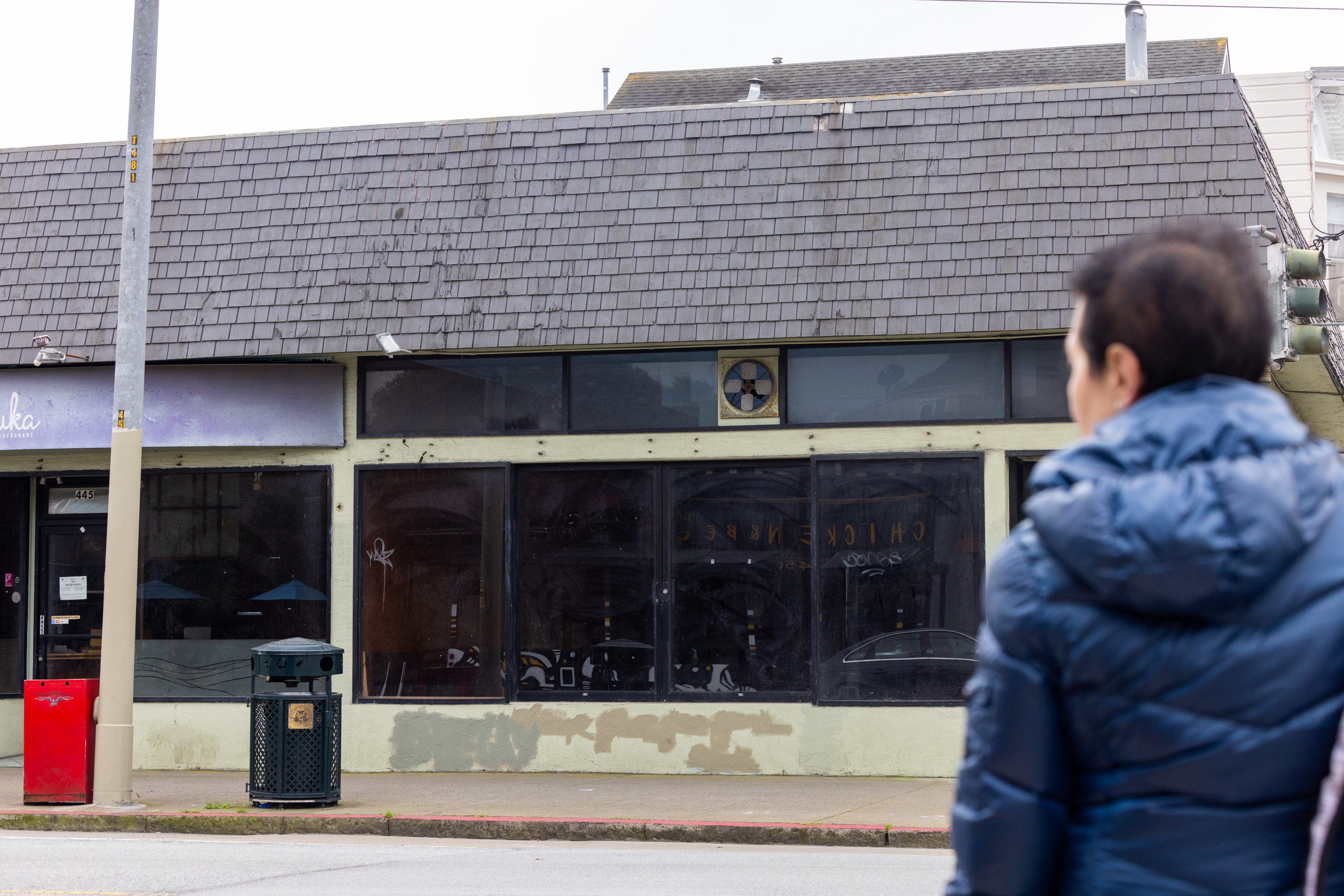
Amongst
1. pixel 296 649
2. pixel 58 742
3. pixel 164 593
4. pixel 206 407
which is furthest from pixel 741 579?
pixel 58 742

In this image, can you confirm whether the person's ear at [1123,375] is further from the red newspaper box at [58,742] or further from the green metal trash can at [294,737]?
the red newspaper box at [58,742]

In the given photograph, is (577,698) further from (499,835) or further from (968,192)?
(968,192)

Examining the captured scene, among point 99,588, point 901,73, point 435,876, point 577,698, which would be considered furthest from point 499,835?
point 901,73

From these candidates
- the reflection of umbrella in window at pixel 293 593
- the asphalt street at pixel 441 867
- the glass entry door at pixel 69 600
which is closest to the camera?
the asphalt street at pixel 441 867

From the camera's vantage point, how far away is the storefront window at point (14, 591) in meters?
14.6

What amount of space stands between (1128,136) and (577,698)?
6820 mm

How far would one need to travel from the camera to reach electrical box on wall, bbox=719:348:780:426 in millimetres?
12891

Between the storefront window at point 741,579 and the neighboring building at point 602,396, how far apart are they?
0.11 ft

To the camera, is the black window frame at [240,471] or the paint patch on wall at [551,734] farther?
the black window frame at [240,471]

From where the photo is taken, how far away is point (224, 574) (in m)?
13.8

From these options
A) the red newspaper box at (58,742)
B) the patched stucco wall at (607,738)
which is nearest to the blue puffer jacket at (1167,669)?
the patched stucco wall at (607,738)

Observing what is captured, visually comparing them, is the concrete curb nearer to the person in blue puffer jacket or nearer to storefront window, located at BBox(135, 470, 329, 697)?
storefront window, located at BBox(135, 470, 329, 697)

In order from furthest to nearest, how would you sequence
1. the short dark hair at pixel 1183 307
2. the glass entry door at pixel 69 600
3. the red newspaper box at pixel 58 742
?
the glass entry door at pixel 69 600
the red newspaper box at pixel 58 742
the short dark hair at pixel 1183 307

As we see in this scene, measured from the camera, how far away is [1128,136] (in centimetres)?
1234
